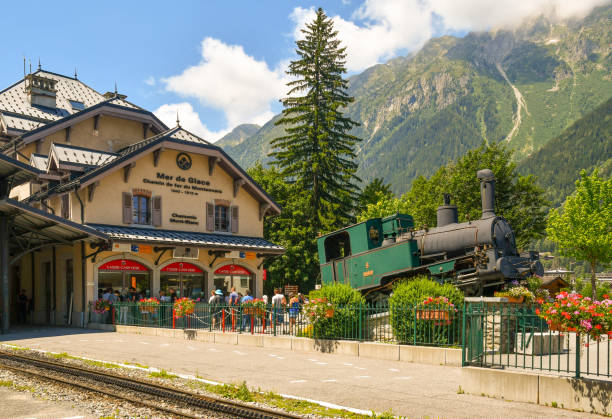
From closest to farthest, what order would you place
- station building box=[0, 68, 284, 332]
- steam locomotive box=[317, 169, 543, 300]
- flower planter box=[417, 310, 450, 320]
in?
1. flower planter box=[417, 310, 450, 320]
2. steam locomotive box=[317, 169, 543, 300]
3. station building box=[0, 68, 284, 332]

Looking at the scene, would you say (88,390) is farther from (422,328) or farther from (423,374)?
(422,328)

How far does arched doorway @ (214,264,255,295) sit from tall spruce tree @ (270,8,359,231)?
9.33 metres

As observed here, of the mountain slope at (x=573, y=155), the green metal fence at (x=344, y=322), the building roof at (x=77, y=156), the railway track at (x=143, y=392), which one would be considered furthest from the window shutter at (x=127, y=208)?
the mountain slope at (x=573, y=155)

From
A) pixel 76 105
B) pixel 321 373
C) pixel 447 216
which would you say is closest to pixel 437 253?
pixel 447 216

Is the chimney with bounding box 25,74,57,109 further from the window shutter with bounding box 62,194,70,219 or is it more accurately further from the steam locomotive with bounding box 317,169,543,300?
the steam locomotive with bounding box 317,169,543,300

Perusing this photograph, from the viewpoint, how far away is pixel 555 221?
4328 centimetres

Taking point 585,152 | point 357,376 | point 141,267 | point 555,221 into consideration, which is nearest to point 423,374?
point 357,376

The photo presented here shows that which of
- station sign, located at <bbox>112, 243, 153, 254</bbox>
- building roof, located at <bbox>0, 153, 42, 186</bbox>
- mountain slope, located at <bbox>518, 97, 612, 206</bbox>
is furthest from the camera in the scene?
mountain slope, located at <bbox>518, 97, 612, 206</bbox>

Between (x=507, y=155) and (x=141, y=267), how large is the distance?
29.5m

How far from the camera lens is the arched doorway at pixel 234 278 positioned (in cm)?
2938

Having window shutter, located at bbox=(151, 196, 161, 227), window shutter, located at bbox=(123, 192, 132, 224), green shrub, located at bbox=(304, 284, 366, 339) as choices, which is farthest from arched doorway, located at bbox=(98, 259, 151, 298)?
green shrub, located at bbox=(304, 284, 366, 339)

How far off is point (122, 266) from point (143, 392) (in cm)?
1644

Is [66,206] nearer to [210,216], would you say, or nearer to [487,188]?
[210,216]

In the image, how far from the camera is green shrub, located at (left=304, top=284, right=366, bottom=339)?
1549cm
